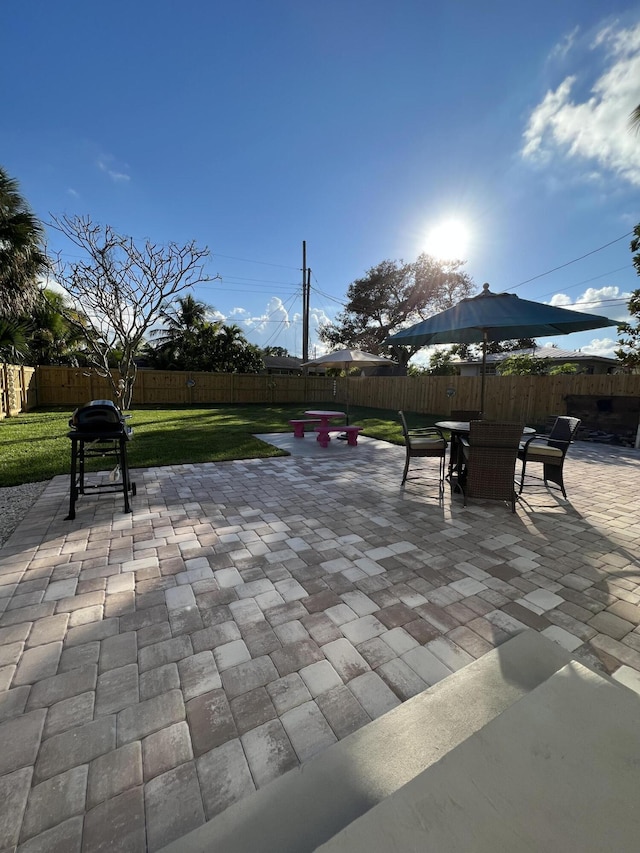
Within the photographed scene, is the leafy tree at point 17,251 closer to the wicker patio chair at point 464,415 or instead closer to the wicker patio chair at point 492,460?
the wicker patio chair at point 464,415

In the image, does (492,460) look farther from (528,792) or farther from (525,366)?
(525,366)

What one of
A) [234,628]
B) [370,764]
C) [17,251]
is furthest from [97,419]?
[17,251]

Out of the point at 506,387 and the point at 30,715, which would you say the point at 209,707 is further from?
the point at 506,387

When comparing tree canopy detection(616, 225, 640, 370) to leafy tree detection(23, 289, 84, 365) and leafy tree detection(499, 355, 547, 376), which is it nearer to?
leafy tree detection(499, 355, 547, 376)

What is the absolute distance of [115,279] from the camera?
26.5ft

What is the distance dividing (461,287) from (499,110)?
1628 centimetres

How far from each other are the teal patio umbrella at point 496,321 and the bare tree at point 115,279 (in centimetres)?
599

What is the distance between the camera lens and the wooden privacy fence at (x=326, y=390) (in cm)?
1015

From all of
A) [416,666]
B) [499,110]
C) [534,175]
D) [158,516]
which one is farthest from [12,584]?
[534,175]

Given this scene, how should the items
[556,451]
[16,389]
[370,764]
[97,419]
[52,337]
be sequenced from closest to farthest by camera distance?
1. [370,764]
2. [97,419]
3. [556,451]
4. [16,389]
5. [52,337]

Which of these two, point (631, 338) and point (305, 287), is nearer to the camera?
point (631, 338)

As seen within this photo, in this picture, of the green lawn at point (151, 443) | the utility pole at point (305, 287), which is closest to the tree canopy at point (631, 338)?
the green lawn at point (151, 443)

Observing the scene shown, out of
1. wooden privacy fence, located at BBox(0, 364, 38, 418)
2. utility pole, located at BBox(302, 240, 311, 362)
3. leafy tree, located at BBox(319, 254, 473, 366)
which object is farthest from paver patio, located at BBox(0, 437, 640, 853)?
leafy tree, located at BBox(319, 254, 473, 366)

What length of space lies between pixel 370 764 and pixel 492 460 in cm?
307
